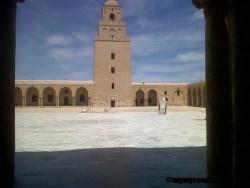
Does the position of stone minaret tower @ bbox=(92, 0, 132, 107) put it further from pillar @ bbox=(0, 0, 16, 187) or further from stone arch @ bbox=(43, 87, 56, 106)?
pillar @ bbox=(0, 0, 16, 187)

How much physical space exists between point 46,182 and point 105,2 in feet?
149

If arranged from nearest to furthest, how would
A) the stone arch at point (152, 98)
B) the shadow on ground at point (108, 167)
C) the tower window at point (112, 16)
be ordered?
the shadow on ground at point (108, 167) → the tower window at point (112, 16) → the stone arch at point (152, 98)

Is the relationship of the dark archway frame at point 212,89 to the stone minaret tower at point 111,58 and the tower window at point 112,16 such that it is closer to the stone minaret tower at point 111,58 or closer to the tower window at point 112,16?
the stone minaret tower at point 111,58

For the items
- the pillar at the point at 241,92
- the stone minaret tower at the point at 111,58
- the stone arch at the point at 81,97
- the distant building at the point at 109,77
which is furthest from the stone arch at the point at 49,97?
the pillar at the point at 241,92

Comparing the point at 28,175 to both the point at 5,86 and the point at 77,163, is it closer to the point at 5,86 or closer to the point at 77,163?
the point at 77,163

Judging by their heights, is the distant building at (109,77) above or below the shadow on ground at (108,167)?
above

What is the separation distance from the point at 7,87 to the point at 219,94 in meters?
2.73

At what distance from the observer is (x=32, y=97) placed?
53.9 m

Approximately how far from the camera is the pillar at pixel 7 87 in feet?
13.3

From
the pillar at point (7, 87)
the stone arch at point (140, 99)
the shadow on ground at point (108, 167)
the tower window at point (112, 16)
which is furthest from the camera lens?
the stone arch at point (140, 99)

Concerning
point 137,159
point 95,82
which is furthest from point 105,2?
point 137,159

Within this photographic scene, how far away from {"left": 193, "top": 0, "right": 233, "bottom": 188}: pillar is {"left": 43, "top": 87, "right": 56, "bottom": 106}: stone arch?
169ft

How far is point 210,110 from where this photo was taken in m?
4.47

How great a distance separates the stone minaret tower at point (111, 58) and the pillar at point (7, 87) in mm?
43651
